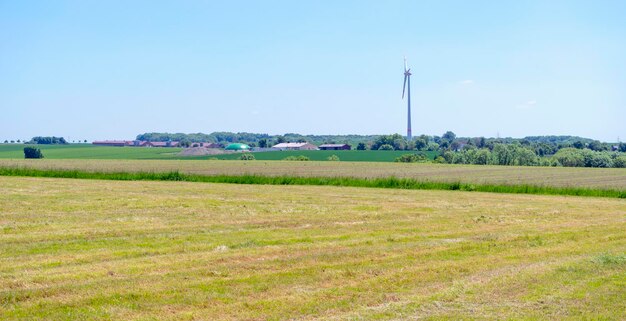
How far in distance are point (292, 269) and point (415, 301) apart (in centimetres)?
261

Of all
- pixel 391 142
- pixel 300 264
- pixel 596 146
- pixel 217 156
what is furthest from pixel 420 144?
pixel 300 264

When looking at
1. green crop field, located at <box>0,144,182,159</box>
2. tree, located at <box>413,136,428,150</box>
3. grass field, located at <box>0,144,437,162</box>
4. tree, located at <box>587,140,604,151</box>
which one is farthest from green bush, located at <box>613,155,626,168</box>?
tree, located at <box>413,136,428,150</box>

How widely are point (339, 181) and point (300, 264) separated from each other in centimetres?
2749

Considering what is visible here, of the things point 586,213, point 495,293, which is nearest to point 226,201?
point 586,213

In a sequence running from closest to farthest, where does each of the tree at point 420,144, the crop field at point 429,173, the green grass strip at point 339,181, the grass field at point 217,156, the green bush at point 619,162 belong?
the green grass strip at point 339,181 → the crop field at point 429,173 → the green bush at point 619,162 → the grass field at point 217,156 → the tree at point 420,144

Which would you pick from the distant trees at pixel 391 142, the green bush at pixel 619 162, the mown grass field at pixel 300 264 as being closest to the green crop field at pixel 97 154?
the distant trees at pixel 391 142

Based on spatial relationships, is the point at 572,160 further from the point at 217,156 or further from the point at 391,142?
the point at 391,142

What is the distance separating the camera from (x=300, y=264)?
1201cm

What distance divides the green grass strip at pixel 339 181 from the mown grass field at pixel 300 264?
14.6 meters

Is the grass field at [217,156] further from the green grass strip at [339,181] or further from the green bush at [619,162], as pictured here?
the green grass strip at [339,181]

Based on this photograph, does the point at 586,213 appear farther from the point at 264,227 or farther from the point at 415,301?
the point at 415,301

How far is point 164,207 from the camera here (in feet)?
70.2

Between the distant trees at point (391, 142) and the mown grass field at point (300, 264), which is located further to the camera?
the distant trees at point (391, 142)

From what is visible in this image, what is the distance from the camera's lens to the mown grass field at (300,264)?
9180 millimetres
